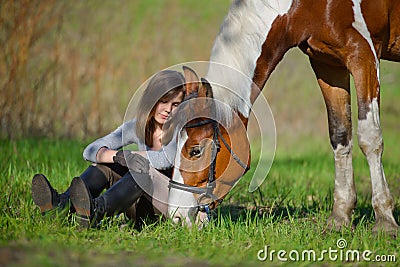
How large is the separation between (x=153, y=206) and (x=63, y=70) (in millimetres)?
4951

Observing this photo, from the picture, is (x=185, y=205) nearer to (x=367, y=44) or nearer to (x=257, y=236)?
(x=257, y=236)

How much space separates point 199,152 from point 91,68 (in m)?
5.55

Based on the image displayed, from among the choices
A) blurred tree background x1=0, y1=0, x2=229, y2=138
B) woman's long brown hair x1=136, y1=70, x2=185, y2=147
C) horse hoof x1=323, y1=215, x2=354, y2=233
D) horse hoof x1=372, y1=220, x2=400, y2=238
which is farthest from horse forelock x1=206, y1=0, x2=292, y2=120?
blurred tree background x1=0, y1=0, x2=229, y2=138

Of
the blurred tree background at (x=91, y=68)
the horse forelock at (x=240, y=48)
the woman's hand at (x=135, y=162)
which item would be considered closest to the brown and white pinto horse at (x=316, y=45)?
the horse forelock at (x=240, y=48)

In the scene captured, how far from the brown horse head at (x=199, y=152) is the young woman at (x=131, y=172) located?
22 cm

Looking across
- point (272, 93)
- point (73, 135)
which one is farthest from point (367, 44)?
point (272, 93)

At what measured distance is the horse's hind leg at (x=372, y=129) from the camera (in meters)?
3.79

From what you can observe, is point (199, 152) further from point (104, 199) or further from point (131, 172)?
point (104, 199)

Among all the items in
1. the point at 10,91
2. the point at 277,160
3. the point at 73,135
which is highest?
the point at 10,91

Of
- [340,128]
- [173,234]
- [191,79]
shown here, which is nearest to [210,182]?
[173,234]

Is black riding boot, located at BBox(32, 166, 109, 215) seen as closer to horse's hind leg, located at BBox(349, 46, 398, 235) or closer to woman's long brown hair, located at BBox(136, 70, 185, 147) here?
woman's long brown hair, located at BBox(136, 70, 185, 147)

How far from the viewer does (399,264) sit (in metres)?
3.07

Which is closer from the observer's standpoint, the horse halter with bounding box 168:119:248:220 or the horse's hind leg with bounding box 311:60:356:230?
the horse halter with bounding box 168:119:248:220

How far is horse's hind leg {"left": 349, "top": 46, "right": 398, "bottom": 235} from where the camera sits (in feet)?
12.4
